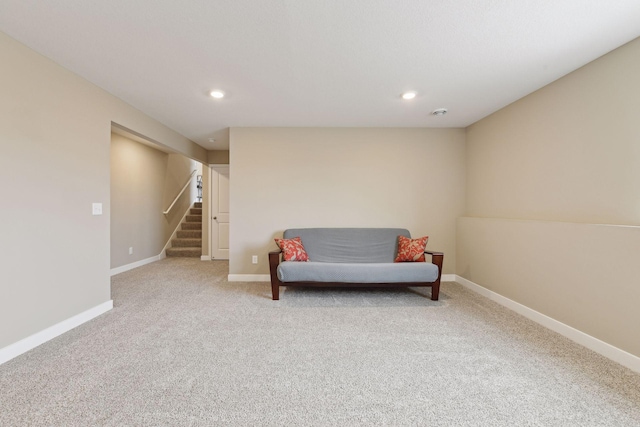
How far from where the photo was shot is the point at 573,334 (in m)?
2.21

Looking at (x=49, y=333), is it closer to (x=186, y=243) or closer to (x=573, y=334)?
(x=186, y=243)

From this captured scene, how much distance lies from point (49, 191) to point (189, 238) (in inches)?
169

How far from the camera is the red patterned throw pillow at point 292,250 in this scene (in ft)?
11.3

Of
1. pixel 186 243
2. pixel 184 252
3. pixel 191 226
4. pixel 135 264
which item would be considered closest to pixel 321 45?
pixel 135 264

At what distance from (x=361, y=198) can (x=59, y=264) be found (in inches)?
135

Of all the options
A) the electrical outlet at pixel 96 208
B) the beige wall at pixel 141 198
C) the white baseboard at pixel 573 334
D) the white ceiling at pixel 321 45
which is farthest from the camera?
the beige wall at pixel 141 198

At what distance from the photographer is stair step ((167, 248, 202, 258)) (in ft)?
19.3

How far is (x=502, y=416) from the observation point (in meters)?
1.38

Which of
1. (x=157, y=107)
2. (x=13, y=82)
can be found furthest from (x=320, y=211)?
(x=13, y=82)

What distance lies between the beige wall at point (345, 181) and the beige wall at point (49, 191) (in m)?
1.74

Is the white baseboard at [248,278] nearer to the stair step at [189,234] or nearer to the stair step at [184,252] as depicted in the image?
the stair step at [184,252]

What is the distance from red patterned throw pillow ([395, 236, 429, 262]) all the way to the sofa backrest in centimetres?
16

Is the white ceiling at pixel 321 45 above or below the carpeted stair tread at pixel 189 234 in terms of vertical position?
above

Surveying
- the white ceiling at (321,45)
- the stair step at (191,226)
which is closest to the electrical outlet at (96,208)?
the white ceiling at (321,45)
